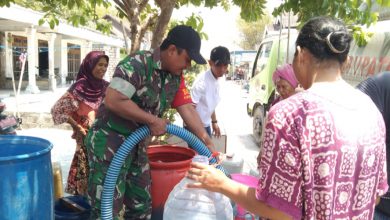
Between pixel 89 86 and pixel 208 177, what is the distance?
8.16ft

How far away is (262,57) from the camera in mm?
8078

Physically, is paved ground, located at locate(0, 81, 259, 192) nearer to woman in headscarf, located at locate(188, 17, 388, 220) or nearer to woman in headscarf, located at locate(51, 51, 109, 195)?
woman in headscarf, located at locate(51, 51, 109, 195)

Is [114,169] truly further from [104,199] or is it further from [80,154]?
[80,154]

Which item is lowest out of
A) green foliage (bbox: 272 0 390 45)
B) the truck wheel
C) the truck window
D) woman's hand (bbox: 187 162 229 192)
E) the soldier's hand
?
the truck wheel

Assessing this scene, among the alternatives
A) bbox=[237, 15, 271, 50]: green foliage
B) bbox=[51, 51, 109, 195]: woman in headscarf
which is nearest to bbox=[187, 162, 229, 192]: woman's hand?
bbox=[51, 51, 109, 195]: woman in headscarf

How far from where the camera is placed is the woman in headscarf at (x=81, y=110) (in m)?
3.38

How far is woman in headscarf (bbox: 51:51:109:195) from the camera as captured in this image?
3.38 meters

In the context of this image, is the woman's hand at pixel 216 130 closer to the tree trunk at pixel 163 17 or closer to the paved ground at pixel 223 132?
the paved ground at pixel 223 132

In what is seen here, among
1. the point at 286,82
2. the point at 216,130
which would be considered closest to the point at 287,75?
the point at 286,82

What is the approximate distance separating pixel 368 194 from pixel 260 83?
253 inches

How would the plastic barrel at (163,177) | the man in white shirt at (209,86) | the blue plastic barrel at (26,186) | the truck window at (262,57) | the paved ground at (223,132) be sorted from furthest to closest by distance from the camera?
1. the truck window at (262,57)
2. the paved ground at (223,132)
3. the man in white shirt at (209,86)
4. the plastic barrel at (163,177)
5. the blue plastic barrel at (26,186)

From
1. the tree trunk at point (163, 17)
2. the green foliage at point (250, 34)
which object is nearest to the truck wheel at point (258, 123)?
the tree trunk at point (163, 17)

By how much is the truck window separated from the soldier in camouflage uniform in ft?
18.7

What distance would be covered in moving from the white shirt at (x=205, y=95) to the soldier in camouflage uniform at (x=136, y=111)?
150 centimetres
